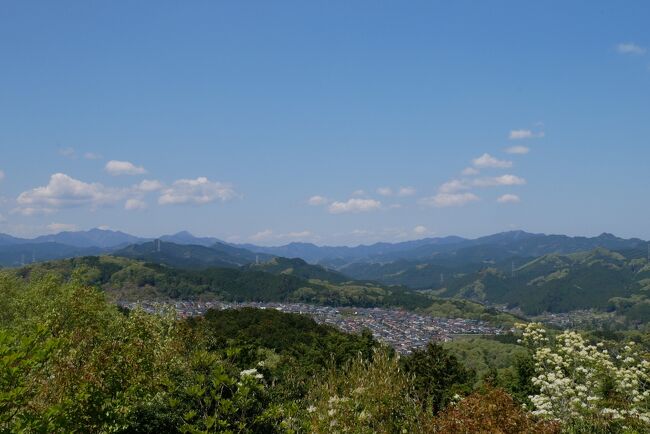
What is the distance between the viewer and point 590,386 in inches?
546

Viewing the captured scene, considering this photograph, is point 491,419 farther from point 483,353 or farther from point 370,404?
point 483,353

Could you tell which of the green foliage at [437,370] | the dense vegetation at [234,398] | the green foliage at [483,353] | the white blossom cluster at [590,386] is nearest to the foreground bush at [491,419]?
the dense vegetation at [234,398]

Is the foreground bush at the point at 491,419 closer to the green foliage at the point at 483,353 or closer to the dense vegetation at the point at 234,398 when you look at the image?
the dense vegetation at the point at 234,398

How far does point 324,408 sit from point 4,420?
Result: 223 inches

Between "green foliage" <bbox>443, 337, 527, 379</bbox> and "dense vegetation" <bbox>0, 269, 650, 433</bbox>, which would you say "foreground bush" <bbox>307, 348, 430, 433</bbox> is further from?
"green foliage" <bbox>443, 337, 527, 379</bbox>

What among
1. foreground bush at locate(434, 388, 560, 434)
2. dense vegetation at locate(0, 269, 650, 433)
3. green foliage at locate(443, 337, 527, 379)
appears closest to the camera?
dense vegetation at locate(0, 269, 650, 433)

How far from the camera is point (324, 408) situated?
9852mm

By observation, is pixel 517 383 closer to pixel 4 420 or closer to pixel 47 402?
pixel 47 402

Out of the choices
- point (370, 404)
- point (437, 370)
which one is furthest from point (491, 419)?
point (437, 370)

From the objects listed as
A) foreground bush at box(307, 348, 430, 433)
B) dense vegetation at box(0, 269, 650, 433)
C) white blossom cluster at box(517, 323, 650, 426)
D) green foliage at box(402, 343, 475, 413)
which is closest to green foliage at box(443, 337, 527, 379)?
green foliage at box(402, 343, 475, 413)

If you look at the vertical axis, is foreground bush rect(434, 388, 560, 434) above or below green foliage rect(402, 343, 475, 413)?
above

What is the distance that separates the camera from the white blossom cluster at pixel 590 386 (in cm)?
1137

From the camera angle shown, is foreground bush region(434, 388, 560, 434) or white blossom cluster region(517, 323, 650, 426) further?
white blossom cluster region(517, 323, 650, 426)

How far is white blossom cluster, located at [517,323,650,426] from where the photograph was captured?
1137 cm
